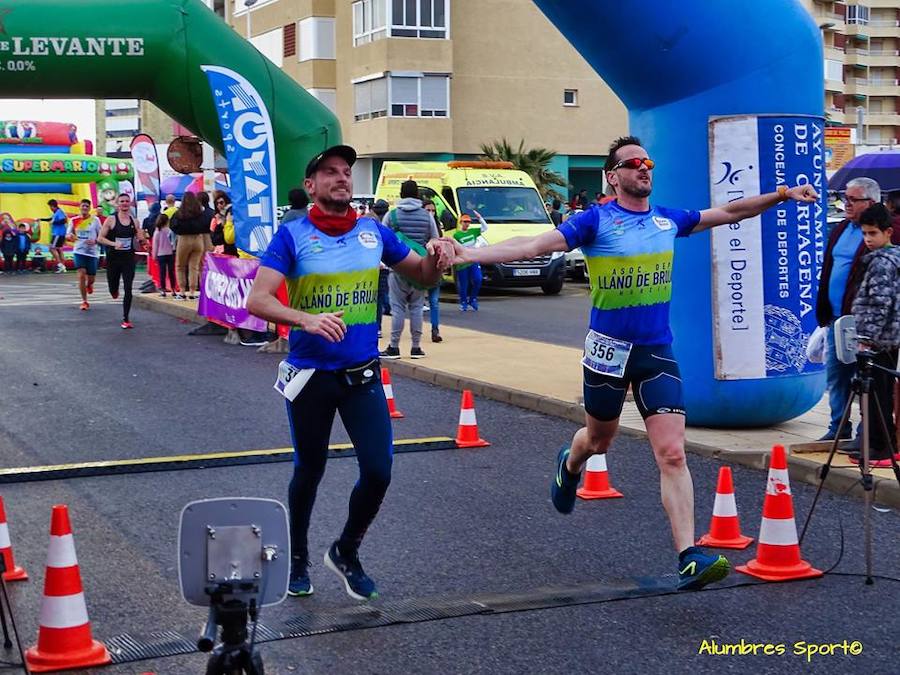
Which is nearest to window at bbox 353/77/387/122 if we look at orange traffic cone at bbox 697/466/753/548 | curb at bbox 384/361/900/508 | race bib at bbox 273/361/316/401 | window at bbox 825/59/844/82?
curb at bbox 384/361/900/508

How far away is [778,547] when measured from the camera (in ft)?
20.4

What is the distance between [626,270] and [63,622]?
298 centimetres

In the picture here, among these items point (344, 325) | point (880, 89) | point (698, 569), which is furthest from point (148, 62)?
point (880, 89)

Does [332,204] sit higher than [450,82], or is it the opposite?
[450,82]

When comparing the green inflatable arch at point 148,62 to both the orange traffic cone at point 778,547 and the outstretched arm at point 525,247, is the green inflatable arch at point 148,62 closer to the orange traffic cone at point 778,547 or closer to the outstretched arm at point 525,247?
the outstretched arm at point 525,247

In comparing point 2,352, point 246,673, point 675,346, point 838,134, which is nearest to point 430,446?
point 675,346

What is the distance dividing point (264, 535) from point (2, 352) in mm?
13211

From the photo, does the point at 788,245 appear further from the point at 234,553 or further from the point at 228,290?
the point at 228,290

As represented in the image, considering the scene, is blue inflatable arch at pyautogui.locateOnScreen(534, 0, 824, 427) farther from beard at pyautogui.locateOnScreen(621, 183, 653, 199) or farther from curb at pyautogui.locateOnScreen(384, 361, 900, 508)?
beard at pyautogui.locateOnScreen(621, 183, 653, 199)

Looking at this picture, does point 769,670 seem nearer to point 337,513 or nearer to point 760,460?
point 337,513

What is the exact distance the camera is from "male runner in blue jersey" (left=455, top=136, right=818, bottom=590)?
6.05 metres

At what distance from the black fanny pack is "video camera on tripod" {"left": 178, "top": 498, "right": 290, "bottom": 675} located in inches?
58.9

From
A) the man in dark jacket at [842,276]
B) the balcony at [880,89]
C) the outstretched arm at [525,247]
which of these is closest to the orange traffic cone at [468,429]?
the man in dark jacket at [842,276]

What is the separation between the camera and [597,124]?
53.2m
